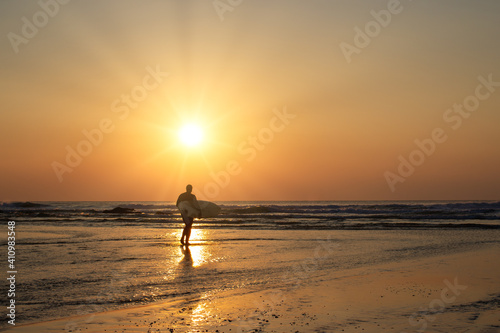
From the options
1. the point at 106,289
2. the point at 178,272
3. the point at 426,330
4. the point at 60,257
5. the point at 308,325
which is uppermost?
the point at 60,257

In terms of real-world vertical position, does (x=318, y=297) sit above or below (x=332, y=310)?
above

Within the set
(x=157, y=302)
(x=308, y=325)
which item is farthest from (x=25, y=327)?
(x=308, y=325)

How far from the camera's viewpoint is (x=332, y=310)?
23.7 feet

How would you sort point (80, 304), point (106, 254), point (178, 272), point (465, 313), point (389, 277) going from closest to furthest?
point (465, 313) < point (80, 304) < point (389, 277) < point (178, 272) < point (106, 254)

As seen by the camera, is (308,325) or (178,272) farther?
(178,272)

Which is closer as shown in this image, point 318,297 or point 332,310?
point 332,310

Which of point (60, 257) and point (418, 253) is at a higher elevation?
point (60, 257)

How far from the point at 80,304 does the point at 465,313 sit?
6.16m

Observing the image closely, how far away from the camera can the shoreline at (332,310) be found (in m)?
6.25

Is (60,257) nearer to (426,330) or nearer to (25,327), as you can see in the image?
(25,327)

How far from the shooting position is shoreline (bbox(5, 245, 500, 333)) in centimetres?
625

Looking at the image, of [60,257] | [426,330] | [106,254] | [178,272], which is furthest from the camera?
[106,254]

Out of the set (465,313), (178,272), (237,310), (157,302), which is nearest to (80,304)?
(157,302)

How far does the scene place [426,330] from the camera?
6129mm
